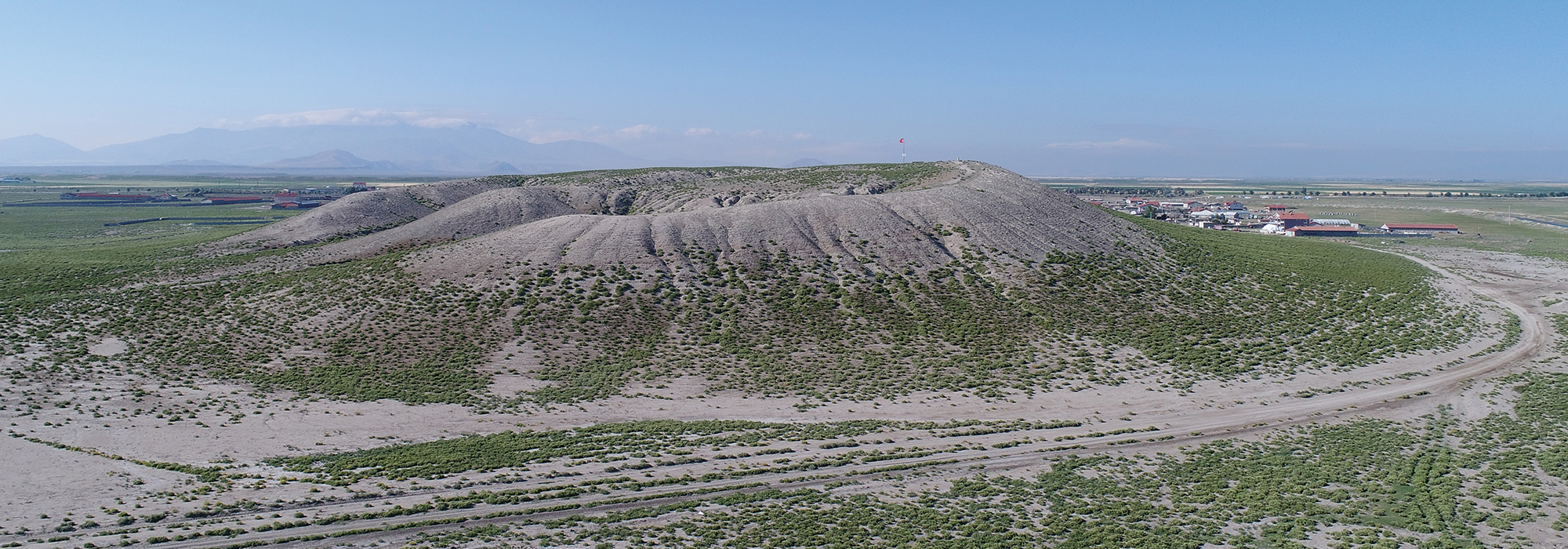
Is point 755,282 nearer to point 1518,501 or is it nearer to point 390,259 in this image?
point 390,259

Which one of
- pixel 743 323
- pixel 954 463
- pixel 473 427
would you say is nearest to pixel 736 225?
pixel 743 323

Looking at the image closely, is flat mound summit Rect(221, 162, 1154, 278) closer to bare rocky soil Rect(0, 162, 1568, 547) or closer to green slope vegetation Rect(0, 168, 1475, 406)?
bare rocky soil Rect(0, 162, 1568, 547)

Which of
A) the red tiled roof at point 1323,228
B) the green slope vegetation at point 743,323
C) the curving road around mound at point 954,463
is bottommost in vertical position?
the curving road around mound at point 954,463

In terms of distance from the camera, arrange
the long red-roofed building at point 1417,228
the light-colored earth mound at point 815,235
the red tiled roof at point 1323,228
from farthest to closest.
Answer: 1. the red tiled roof at point 1323,228
2. the long red-roofed building at point 1417,228
3. the light-colored earth mound at point 815,235

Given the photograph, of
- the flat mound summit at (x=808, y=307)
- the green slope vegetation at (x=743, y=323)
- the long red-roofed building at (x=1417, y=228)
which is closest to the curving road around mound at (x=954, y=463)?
the green slope vegetation at (x=743, y=323)

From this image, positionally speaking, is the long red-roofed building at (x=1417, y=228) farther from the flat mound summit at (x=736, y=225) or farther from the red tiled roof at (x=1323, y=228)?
the flat mound summit at (x=736, y=225)

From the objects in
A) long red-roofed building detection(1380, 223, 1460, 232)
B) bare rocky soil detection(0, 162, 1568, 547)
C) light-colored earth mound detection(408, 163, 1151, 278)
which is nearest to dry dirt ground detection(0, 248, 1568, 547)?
bare rocky soil detection(0, 162, 1568, 547)
